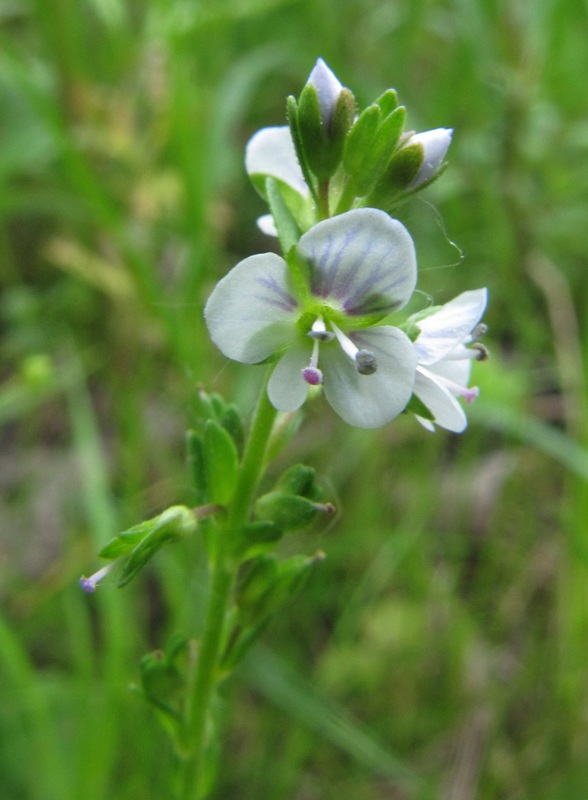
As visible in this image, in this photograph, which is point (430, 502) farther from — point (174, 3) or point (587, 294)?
point (174, 3)

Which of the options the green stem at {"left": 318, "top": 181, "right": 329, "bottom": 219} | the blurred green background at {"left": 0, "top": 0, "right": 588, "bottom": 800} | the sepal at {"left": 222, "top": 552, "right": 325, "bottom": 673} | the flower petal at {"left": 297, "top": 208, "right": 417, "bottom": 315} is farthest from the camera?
the blurred green background at {"left": 0, "top": 0, "right": 588, "bottom": 800}

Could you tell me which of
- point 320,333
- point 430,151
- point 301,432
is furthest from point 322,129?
point 301,432

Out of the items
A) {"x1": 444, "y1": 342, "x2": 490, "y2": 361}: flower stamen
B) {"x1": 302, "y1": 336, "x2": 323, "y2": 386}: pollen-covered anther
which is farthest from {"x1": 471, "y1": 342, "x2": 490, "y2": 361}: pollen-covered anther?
{"x1": 302, "y1": 336, "x2": 323, "y2": 386}: pollen-covered anther

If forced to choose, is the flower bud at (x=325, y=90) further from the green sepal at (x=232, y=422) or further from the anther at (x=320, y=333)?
the green sepal at (x=232, y=422)

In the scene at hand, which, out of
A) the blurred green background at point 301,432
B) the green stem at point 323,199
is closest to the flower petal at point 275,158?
the green stem at point 323,199

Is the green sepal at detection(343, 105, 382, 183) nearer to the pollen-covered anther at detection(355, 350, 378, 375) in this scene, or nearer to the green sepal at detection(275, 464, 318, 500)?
the pollen-covered anther at detection(355, 350, 378, 375)

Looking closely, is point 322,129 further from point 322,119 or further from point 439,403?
point 439,403
